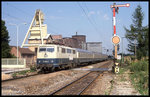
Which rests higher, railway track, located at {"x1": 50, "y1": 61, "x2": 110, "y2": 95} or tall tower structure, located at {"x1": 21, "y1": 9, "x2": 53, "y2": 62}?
tall tower structure, located at {"x1": 21, "y1": 9, "x2": 53, "y2": 62}

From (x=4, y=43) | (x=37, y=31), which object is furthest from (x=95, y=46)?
(x=4, y=43)

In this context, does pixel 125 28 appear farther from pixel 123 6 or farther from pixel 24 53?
pixel 24 53

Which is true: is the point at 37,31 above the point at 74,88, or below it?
above

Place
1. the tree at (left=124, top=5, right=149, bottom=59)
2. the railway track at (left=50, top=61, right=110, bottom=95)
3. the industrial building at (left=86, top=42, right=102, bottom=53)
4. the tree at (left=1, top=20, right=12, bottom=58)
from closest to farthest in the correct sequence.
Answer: the railway track at (left=50, top=61, right=110, bottom=95) → the tree at (left=124, top=5, right=149, bottom=59) → the tree at (left=1, top=20, right=12, bottom=58) → the industrial building at (left=86, top=42, right=102, bottom=53)

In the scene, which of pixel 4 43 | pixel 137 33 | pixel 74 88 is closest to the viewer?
pixel 74 88

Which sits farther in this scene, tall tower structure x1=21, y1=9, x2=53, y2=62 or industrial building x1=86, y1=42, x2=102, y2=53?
industrial building x1=86, y1=42, x2=102, y2=53

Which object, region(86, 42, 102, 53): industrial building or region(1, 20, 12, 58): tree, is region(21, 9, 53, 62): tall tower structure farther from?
region(86, 42, 102, 53): industrial building

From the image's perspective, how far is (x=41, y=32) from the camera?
47.0 meters

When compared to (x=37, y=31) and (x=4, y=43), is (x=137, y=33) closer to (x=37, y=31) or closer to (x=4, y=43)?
(x=37, y=31)

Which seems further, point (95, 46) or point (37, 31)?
point (95, 46)

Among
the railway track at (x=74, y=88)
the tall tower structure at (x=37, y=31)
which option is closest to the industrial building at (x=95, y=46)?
the tall tower structure at (x=37, y=31)

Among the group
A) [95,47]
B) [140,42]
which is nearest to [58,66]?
[140,42]

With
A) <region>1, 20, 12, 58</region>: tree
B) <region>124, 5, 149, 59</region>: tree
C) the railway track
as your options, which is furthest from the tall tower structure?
the railway track

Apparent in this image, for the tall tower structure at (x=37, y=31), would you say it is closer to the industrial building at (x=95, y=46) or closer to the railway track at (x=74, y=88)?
the industrial building at (x=95, y=46)
